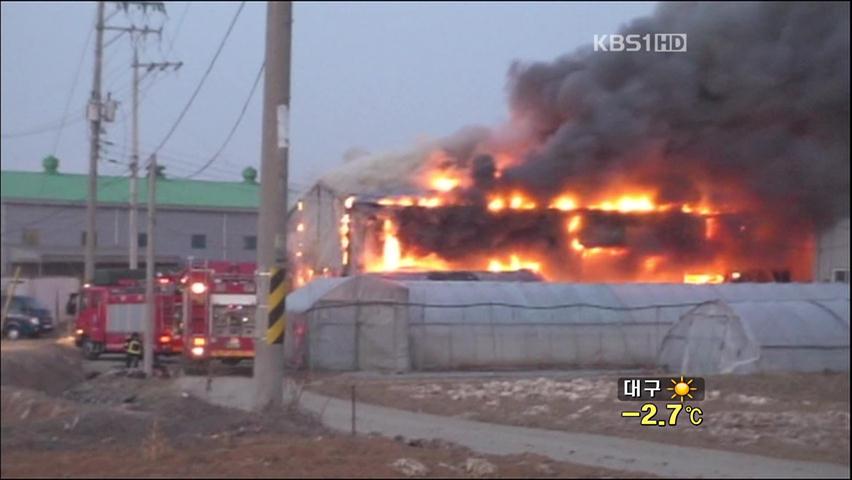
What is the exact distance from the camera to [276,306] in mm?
18031

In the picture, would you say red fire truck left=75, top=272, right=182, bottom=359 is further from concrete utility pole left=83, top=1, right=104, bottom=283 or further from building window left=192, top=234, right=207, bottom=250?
building window left=192, top=234, right=207, bottom=250

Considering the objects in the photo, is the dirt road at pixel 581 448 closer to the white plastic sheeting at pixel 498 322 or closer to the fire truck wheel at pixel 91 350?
the white plastic sheeting at pixel 498 322

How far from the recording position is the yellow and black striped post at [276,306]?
18.1 metres

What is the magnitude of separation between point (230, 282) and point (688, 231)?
11.4 m

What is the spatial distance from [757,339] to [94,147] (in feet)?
80.8

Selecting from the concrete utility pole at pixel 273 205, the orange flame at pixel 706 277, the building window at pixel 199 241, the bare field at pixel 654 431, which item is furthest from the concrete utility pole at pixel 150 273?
the orange flame at pixel 706 277

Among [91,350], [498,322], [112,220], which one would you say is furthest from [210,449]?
[112,220]

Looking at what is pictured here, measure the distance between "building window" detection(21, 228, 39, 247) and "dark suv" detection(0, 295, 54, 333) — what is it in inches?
96.1

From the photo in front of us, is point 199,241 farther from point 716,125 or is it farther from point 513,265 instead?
point 716,125

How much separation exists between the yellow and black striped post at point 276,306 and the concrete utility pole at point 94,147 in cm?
2468

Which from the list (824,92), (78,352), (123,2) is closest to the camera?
(824,92)

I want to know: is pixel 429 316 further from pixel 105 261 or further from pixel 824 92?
pixel 105 261

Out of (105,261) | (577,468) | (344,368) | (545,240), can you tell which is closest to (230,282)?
(344,368)

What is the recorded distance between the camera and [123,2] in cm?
4806
